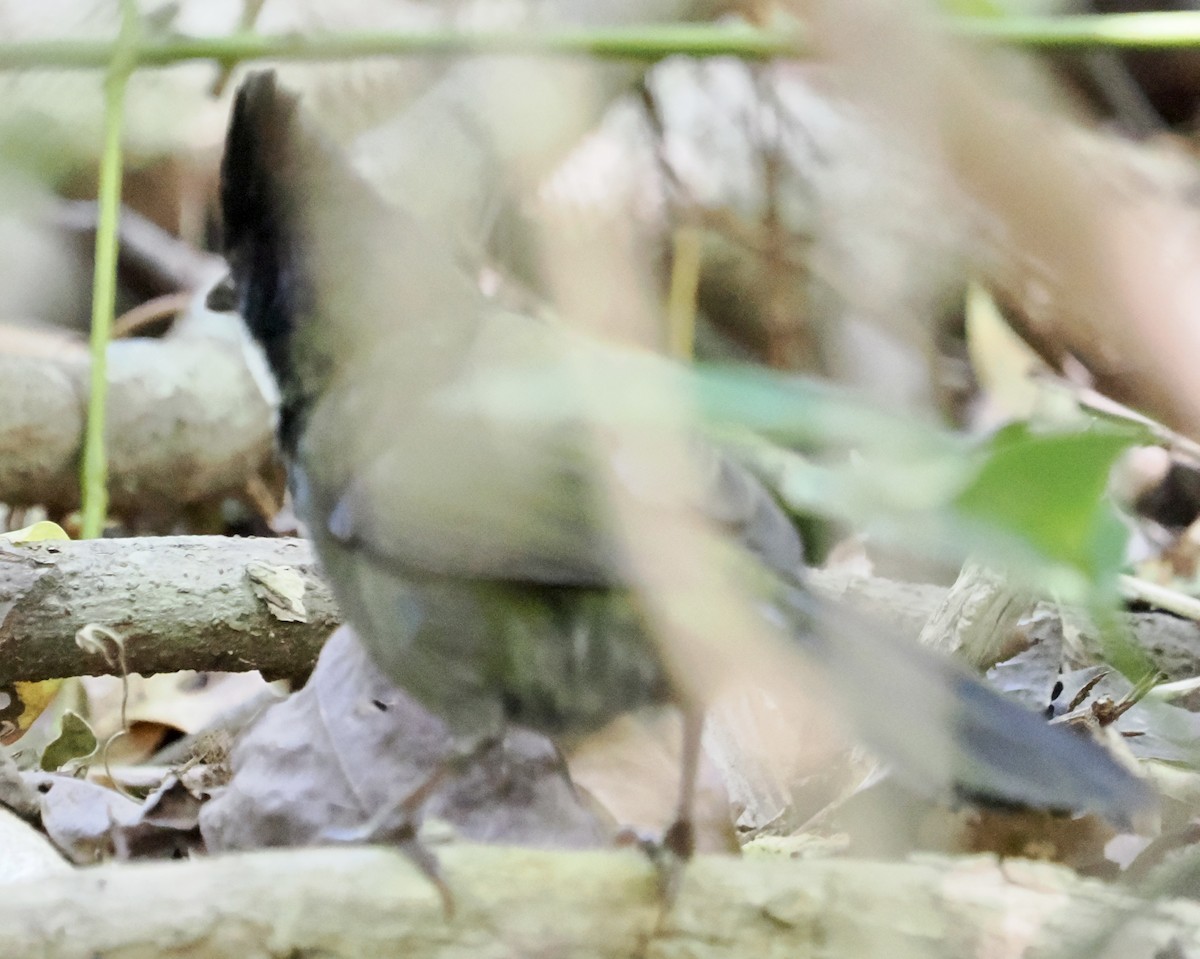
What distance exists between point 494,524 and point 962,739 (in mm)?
640

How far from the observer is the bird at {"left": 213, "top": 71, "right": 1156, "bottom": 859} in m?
1.29

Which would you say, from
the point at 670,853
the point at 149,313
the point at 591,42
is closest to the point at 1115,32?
the point at 591,42

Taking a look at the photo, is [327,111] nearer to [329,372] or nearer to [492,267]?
[492,267]

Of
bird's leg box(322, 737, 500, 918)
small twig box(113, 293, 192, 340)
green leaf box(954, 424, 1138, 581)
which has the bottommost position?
small twig box(113, 293, 192, 340)

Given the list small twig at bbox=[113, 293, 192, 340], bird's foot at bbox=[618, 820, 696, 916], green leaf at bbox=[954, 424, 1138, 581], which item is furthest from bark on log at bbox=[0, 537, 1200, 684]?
small twig at bbox=[113, 293, 192, 340]

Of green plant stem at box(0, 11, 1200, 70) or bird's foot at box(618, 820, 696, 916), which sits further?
bird's foot at box(618, 820, 696, 916)

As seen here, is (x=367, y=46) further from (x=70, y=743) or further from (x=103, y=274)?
(x=70, y=743)

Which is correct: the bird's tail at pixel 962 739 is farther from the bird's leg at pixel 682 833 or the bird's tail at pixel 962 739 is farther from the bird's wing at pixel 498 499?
the bird's leg at pixel 682 833

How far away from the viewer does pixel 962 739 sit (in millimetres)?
1331

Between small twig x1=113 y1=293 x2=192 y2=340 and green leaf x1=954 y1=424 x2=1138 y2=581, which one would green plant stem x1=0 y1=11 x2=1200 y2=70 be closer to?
green leaf x1=954 y1=424 x2=1138 y2=581

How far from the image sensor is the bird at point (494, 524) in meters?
1.29

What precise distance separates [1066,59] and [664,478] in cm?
87

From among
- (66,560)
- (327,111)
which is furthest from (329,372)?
(327,111)

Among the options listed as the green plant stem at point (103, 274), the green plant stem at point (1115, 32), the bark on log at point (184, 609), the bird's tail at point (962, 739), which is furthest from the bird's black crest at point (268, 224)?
the green plant stem at point (1115, 32)
